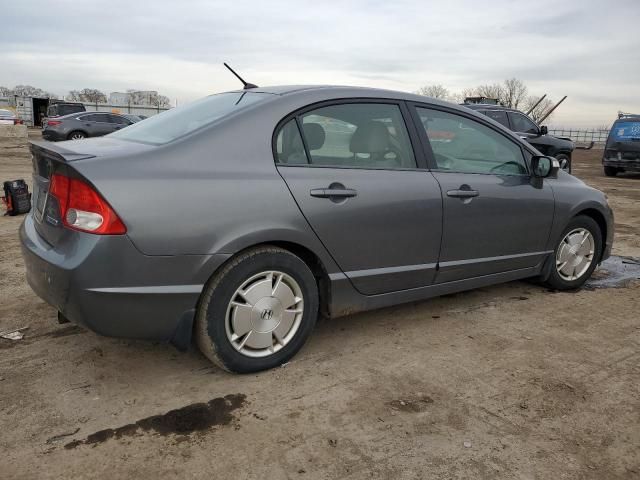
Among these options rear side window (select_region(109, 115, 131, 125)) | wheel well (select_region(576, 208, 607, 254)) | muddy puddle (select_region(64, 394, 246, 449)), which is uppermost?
rear side window (select_region(109, 115, 131, 125))

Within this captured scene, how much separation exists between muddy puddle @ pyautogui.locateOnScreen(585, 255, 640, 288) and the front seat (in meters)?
2.57

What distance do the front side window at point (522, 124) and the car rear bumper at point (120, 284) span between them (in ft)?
37.7

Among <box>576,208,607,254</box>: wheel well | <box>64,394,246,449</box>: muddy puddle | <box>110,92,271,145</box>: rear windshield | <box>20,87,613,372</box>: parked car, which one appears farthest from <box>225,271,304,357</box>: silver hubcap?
<box>576,208,607,254</box>: wheel well

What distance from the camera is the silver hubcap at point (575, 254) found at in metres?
4.45

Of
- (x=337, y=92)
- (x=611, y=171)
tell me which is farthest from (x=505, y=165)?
(x=611, y=171)

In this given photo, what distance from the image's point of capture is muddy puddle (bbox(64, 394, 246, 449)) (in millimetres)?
2408

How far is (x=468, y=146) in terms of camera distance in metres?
3.83

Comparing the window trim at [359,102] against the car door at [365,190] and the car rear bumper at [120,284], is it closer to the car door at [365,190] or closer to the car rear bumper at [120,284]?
the car door at [365,190]

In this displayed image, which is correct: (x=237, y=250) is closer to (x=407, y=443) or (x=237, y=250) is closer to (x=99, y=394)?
(x=99, y=394)

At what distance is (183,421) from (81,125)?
20.4m

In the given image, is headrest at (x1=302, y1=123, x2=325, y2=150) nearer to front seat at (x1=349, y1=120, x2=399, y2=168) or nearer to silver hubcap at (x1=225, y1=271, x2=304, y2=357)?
front seat at (x1=349, y1=120, x2=399, y2=168)

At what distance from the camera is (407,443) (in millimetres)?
2391

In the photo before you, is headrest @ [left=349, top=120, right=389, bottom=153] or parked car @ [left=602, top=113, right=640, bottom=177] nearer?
headrest @ [left=349, top=120, right=389, bottom=153]

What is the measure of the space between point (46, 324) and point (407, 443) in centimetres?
253
